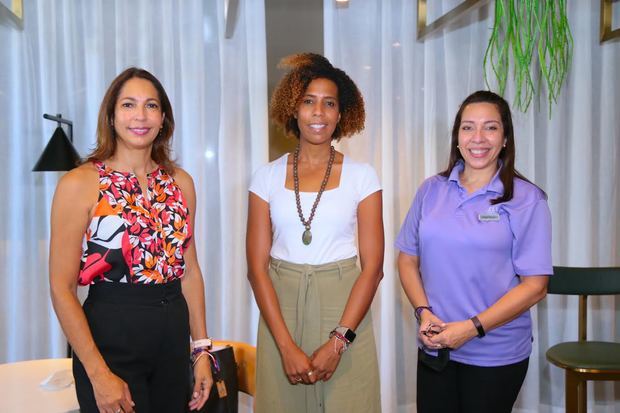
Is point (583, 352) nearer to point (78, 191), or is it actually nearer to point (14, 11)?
point (78, 191)

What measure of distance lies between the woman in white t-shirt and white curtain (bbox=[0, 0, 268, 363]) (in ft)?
4.08

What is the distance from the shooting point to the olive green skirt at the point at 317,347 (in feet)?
6.77

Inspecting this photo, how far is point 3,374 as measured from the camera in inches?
88.7

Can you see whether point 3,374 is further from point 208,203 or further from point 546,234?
point 546,234

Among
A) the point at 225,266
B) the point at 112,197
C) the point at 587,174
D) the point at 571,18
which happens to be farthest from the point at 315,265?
the point at 571,18

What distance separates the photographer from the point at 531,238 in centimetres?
194

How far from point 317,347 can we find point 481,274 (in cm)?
59

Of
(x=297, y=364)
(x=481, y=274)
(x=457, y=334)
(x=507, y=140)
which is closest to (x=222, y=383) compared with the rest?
(x=297, y=364)

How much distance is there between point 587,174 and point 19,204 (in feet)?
10.5

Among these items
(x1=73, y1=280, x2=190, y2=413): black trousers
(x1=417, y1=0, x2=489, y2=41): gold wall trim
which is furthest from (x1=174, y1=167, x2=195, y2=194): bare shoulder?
(x1=417, y1=0, x2=489, y2=41): gold wall trim

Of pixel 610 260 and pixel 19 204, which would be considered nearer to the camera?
pixel 19 204

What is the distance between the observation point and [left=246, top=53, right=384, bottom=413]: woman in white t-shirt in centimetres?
206

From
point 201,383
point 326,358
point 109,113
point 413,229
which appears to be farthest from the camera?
point 413,229

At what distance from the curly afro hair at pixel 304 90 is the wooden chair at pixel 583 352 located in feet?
4.37
